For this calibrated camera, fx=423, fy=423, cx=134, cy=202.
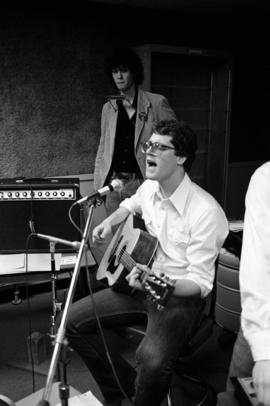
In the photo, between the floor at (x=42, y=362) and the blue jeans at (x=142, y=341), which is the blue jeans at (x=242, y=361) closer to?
the blue jeans at (x=142, y=341)

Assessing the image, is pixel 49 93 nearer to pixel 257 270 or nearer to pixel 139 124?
pixel 139 124

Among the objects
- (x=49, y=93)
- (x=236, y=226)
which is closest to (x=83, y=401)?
(x=236, y=226)

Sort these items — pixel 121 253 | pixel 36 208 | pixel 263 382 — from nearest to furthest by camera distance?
1. pixel 263 382
2. pixel 121 253
3. pixel 36 208

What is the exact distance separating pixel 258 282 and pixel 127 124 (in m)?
2.07

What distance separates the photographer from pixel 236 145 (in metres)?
4.73

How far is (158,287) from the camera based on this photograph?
1.37 metres

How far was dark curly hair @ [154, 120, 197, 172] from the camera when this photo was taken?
6.21 feet

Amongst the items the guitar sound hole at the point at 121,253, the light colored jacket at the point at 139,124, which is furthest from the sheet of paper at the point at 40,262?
the light colored jacket at the point at 139,124

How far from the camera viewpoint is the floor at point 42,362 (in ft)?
7.13

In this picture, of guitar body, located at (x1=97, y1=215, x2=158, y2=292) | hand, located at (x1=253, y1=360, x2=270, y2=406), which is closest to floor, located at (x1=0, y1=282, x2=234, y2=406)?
guitar body, located at (x1=97, y1=215, x2=158, y2=292)

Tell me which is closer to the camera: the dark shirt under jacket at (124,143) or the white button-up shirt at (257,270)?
the white button-up shirt at (257,270)

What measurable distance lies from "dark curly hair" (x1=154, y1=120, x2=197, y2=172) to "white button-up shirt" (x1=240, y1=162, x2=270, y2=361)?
0.76 m

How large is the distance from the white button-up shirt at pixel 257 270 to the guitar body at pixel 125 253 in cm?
75

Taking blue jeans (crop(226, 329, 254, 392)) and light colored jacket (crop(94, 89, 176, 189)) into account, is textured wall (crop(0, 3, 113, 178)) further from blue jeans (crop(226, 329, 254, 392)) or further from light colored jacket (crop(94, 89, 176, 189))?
blue jeans (crop(226, 329, 254, 392))
